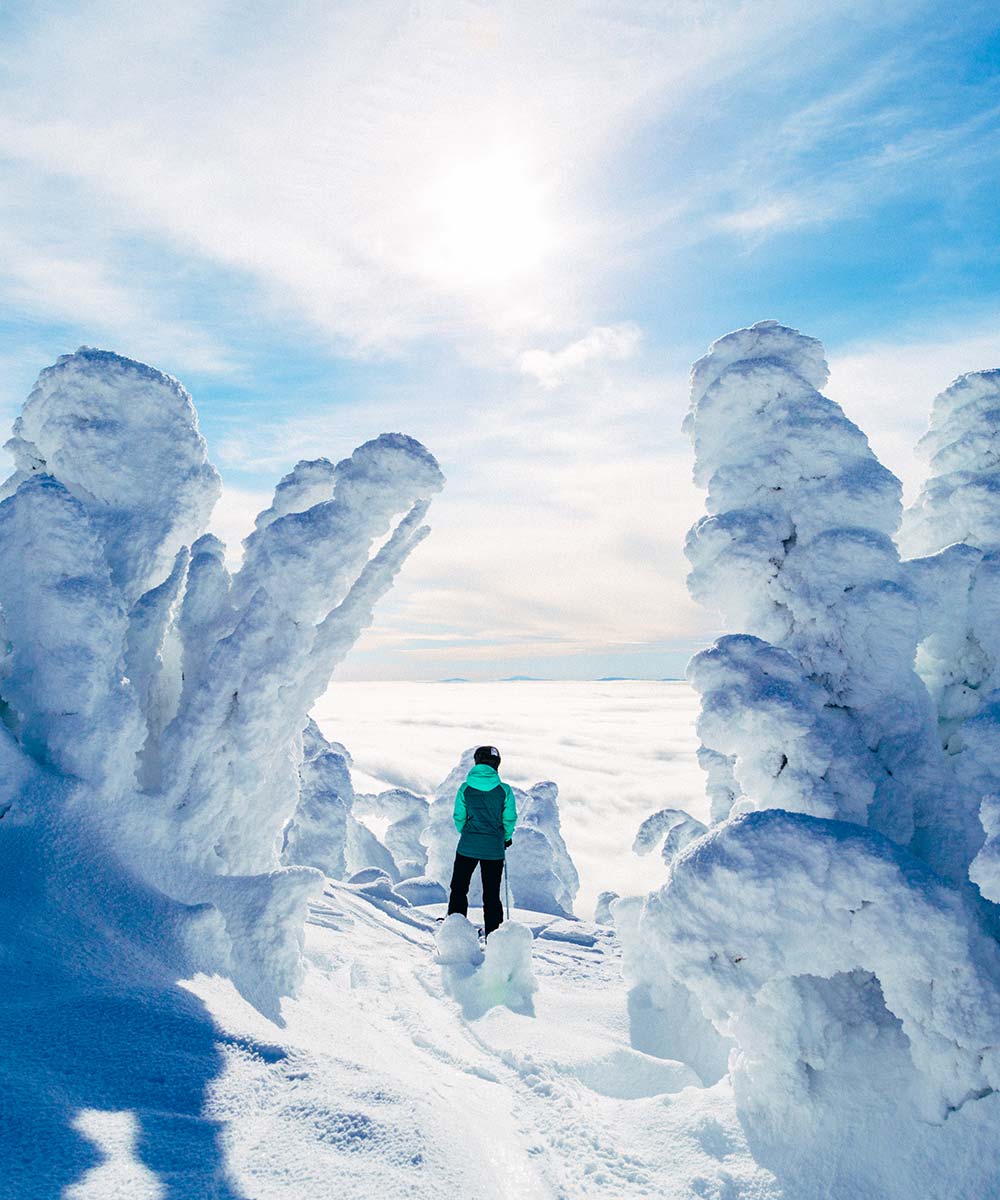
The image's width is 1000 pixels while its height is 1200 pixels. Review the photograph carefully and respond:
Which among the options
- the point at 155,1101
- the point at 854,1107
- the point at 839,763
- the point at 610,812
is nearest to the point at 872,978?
the point at 854,1107

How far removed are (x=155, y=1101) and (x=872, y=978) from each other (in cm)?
360

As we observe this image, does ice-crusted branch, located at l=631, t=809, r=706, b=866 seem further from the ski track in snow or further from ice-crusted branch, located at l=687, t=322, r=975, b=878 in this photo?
ice-crusted branch, located at l=687, t=322, r=975, b=878

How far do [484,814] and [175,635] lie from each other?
358 centimetres

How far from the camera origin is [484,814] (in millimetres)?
7699

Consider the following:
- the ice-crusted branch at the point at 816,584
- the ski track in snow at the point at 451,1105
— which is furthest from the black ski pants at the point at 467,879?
the ice-crusted branch at the point at 816,584

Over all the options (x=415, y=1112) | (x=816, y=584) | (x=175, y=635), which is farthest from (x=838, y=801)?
Answer: (x=175, y=635)

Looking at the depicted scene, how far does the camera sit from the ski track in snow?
2.75 metres

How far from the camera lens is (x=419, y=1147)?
2.87 m

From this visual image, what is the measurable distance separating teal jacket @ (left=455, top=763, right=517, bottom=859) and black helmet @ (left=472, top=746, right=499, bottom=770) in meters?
0.07

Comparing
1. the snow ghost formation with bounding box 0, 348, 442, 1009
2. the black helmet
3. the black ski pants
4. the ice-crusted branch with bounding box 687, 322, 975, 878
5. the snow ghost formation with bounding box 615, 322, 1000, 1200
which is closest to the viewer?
the snow ghost formation with bounding box 615, 322, 1000, 1200

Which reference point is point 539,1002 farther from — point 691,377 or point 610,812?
point 610,812

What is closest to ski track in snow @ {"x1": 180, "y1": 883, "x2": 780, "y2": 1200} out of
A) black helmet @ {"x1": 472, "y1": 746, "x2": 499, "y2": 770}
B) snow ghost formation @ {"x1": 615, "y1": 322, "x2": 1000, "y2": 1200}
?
snow ghost formation @ {"x1": 615, "y1": 322, "x2": 1000, "y2": 1200}

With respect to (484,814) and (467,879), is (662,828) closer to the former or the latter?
(467,879)

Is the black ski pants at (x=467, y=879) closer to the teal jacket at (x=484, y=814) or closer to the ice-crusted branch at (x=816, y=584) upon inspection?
the teal jacket at (x=484, y=814)
